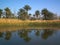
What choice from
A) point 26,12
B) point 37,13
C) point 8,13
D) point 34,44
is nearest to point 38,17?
point 37,13

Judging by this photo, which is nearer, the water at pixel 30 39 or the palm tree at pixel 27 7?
the water at pixel 30 39

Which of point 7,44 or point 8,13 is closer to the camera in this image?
point 7,44

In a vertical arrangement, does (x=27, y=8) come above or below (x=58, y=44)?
above

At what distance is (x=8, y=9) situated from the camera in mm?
56625

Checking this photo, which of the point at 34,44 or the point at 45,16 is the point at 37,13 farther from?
the point at 34,44

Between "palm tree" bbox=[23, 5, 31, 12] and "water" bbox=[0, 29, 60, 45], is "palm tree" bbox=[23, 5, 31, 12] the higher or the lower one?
the higher one

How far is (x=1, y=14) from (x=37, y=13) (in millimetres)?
19850

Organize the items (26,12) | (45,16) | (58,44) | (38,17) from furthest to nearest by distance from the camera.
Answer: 1. (38,17)
2. (45,16)
3. (26,12)
4. (58,44)

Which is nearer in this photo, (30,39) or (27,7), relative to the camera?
(30,39)

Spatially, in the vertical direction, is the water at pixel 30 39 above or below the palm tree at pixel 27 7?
below

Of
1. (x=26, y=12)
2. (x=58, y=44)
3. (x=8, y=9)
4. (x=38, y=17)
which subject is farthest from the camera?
(x=38, y=17)

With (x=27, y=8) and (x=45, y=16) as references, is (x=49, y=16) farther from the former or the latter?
(x=27, y=8)

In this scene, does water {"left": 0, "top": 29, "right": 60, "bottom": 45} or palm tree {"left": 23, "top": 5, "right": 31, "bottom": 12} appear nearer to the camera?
water {"left": 0, "top": 29, "right": 60, "bottom": 45}

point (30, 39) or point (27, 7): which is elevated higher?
point (27, 7)
